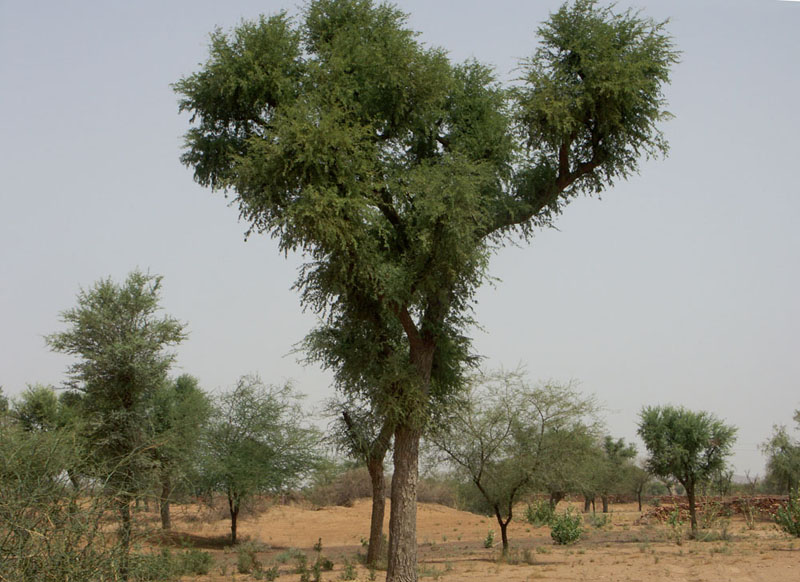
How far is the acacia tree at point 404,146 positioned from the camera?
13.6 m

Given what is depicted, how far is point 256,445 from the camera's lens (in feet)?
110

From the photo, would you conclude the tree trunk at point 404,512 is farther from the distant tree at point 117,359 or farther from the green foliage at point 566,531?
the green foliage at point 566,531

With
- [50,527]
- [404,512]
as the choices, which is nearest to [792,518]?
[404,512]

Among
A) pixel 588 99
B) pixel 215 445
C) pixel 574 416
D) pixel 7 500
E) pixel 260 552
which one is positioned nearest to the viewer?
pixel 7 500

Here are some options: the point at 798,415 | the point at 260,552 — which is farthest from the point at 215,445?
the point at 798,415

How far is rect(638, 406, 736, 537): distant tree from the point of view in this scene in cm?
3353

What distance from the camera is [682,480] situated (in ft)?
112

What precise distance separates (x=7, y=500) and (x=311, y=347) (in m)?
16.2

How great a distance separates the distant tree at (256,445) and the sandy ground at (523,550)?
8.74 feet

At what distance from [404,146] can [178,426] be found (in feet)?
41.7

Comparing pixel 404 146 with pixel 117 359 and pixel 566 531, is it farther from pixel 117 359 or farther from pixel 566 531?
pixel 566 531

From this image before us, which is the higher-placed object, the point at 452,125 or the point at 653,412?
the point at 452,125

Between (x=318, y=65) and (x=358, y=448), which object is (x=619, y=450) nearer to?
(x=358, y=448)

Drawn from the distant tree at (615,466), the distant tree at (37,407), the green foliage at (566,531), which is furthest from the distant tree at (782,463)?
the distant tree at (37,407)
